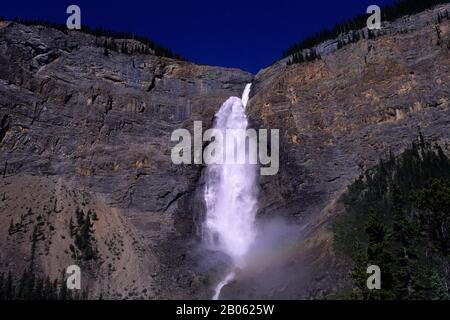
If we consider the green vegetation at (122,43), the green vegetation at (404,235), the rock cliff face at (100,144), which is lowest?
the green vegetation at (404,235)

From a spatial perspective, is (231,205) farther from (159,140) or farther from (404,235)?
(404,235)

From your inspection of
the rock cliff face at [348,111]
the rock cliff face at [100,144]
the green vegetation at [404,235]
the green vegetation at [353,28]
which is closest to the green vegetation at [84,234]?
the rock cliff face at [100,144]

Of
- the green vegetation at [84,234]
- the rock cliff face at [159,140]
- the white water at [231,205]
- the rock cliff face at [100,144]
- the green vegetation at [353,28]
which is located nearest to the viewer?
the rock cliff face at [159,140]

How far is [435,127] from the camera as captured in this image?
181 ft

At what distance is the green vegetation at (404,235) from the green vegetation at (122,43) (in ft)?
137

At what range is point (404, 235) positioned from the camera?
37.9m

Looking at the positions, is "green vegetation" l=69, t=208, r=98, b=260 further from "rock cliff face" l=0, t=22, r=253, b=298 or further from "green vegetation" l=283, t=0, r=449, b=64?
"green vegetation" l=283, t=0, r=449, b=64

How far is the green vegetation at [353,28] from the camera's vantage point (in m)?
69.1

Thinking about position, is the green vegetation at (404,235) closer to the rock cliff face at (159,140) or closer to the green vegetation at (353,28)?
the rock cliff face at (159,140)
